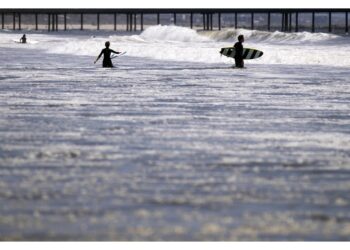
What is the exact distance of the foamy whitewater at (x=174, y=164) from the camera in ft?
20.8

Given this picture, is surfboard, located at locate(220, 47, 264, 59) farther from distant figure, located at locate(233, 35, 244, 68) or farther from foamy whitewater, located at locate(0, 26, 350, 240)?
foamy whitewater, located at locate(0, 26, 350, 240)

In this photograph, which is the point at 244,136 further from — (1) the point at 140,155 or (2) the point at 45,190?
(2) the point at 45,190

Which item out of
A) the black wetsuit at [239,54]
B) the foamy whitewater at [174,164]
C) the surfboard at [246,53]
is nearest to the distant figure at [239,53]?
the black wetsuit at [239,54]

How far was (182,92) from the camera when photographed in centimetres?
1847

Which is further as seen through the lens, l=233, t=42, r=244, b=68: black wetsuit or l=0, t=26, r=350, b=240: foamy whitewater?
l=233, t=42, r=244, b=68: black wetsuit

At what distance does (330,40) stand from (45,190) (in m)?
66.3

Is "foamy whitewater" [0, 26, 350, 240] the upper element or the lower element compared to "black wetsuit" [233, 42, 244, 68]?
lower

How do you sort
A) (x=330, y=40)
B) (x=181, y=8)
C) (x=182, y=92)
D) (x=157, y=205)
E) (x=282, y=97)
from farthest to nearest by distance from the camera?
(x=181, y=8)
(x=330, y=40)
(x=182, y=92)
(x=282, y=97)
(x=157, y=205)

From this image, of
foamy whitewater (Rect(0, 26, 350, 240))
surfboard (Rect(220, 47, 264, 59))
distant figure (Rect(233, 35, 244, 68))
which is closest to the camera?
foamy whitewater (Rect(0, 26, 350, 240))

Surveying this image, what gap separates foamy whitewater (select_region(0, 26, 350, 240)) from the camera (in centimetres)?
633

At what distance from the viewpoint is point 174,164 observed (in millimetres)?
8930

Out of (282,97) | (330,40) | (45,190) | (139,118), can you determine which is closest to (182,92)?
(282,97)

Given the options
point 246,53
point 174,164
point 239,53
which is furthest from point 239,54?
point 174,164

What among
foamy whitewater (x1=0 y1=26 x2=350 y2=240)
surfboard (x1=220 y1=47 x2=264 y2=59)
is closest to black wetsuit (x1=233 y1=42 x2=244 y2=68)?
surfboard (x1=220 y1=47 x2=264 y2=59)
